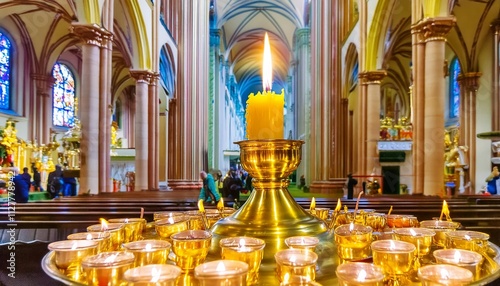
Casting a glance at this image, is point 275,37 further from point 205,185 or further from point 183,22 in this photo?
point 205,185

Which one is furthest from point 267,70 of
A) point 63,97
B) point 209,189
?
point 63,97

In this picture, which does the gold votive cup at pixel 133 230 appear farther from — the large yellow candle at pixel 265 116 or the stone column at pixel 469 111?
the stone column at pixel 469 111

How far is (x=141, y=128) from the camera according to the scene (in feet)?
43.1

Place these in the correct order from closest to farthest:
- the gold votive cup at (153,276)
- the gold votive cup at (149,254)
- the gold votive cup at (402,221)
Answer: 1. the gold votive cup at (153,276)
2. the gold votive cup at (149,254)
3. the gold votive cup at (402,221)

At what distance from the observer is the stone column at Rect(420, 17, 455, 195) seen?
8.49 m

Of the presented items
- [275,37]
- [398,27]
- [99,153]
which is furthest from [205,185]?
[275,37]

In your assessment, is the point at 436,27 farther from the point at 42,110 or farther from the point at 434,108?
the point at 42,110

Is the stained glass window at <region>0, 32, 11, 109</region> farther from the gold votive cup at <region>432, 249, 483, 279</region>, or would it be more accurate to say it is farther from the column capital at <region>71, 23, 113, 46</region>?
the gold votive cup at <region>432, 249, 483, 279</region>

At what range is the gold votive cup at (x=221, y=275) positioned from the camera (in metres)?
0.92

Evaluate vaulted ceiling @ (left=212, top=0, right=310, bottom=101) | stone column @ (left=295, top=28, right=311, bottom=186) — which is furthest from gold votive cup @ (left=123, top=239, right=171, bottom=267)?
vaulted ceiling @ (left=212, top=0, right=310, bottom=101)

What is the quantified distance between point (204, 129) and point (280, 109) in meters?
19.5

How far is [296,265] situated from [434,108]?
8559 mm

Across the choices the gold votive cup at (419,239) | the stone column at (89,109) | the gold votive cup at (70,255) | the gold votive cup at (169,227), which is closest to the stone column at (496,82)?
the stone column at (89,109)

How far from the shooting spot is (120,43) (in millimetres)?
17594
